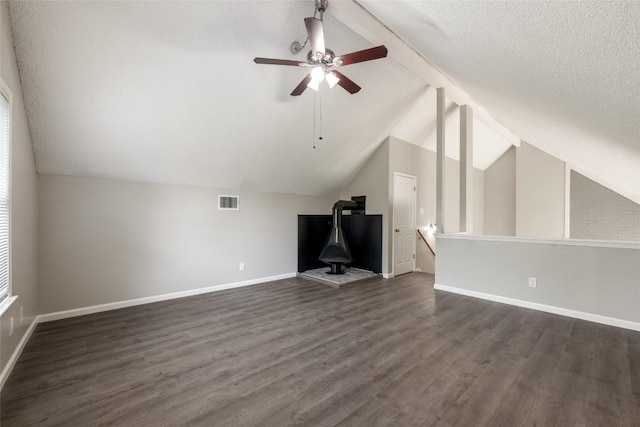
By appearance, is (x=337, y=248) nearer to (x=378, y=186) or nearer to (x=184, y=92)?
(x=378, y=186)

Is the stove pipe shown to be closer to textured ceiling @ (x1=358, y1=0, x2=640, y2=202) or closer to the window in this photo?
textured ceiling @ (x1=358, y1=0, x2=640, y2=202)

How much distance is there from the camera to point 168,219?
3887mm

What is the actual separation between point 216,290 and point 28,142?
2818 millimetres

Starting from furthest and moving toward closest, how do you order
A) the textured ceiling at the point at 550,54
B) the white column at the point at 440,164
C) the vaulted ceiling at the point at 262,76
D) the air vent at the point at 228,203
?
the white column at the point at 440,164
the air vent at the point at 228,203
the vaulted ceiling at the point at 262,76
the textured ceiling at the point at 550,54

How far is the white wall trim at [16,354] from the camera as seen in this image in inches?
78.0

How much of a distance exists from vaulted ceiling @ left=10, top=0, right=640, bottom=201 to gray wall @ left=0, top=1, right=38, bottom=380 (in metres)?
0.13

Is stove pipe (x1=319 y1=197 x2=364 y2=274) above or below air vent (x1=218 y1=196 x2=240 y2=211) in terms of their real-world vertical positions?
below

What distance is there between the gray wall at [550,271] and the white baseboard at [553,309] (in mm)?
36

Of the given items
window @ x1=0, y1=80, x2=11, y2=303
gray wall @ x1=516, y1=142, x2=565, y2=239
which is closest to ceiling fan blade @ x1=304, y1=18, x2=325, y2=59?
window @ x1=0, y1=80, x2=11, y2=303

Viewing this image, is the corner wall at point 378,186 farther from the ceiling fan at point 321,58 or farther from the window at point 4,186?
the window at point 4,186

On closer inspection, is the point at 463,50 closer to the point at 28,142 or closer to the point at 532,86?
the point at 532,86

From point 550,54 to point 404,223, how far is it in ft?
13.1

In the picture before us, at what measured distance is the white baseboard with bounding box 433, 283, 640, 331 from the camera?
303 cm

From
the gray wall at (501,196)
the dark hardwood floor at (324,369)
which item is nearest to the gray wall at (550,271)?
the dark hardwood floor at (324,369)
